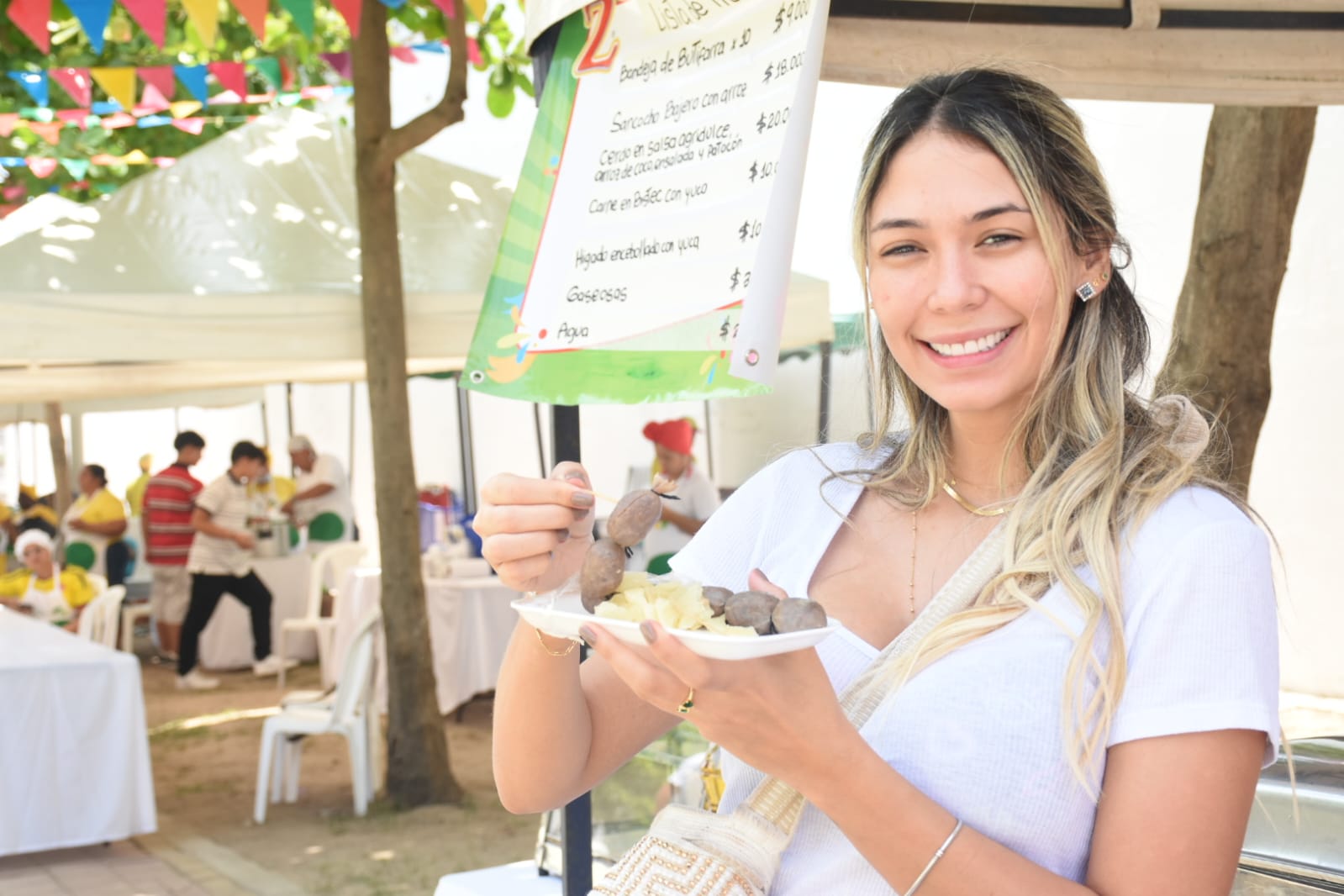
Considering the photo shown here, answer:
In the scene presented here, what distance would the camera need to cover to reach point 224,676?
10.5 metres

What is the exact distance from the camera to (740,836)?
1300 millimetres

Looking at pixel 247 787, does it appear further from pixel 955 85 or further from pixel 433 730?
pixel 955 85

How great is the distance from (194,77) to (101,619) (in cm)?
367

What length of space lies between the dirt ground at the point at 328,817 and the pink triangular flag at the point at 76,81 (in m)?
4.01

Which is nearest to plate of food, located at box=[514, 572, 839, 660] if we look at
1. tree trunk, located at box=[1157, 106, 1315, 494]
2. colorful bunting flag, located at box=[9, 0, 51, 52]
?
tree trunk, located at box=[1157, 106, 1315, 494]

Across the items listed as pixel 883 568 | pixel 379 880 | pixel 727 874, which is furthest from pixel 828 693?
pixel 379 880

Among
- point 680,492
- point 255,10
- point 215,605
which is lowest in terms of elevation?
point 215,605

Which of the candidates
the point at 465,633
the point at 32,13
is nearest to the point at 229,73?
the point at 32,13

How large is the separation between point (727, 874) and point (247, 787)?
652 cm

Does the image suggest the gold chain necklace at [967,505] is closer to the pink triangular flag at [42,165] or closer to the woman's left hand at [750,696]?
the woman's left hand at [750,696]

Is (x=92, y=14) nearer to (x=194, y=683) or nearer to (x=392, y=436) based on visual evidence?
(x=392, y=436)

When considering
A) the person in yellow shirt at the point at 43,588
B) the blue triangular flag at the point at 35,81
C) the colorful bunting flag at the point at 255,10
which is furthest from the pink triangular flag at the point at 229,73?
the colorful bunting flag at the point at 255,10

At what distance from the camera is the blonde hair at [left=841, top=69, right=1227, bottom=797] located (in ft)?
4.09

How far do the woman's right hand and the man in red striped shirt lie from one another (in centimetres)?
948
